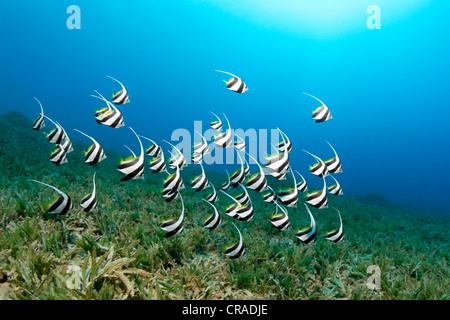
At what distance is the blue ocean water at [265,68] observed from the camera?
4242 inches

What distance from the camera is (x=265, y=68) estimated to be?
160000 millimetres

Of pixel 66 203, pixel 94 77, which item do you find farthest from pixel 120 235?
pixel 94 77

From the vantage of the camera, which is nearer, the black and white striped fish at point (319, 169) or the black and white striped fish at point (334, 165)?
the black and white striped fish at point (319, 169)

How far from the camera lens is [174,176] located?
3621 mm

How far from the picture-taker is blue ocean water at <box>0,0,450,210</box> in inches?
4242

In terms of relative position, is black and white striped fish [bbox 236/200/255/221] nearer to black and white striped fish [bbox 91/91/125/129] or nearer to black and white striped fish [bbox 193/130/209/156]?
black and white striped fish [bbox 193/130/209/156]

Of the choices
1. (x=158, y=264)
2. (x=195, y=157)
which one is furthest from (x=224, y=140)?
(x=158, y=264)

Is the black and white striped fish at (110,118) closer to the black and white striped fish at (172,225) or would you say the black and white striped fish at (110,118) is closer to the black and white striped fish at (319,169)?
the black and white striped fish at (172,225)

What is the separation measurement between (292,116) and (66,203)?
206m

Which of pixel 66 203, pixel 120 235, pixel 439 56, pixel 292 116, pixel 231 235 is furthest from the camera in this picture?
pixel 292 116

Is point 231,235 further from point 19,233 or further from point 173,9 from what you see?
point 173,9

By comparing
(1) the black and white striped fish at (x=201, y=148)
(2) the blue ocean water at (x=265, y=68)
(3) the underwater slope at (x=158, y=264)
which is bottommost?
(3) the underwater slope at (x=158, y=264)

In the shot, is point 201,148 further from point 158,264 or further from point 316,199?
point 316,199

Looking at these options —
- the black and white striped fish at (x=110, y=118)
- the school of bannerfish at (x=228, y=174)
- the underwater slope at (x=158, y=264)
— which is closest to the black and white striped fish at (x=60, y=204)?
the school of bannerfish at (x=228, y=174)
